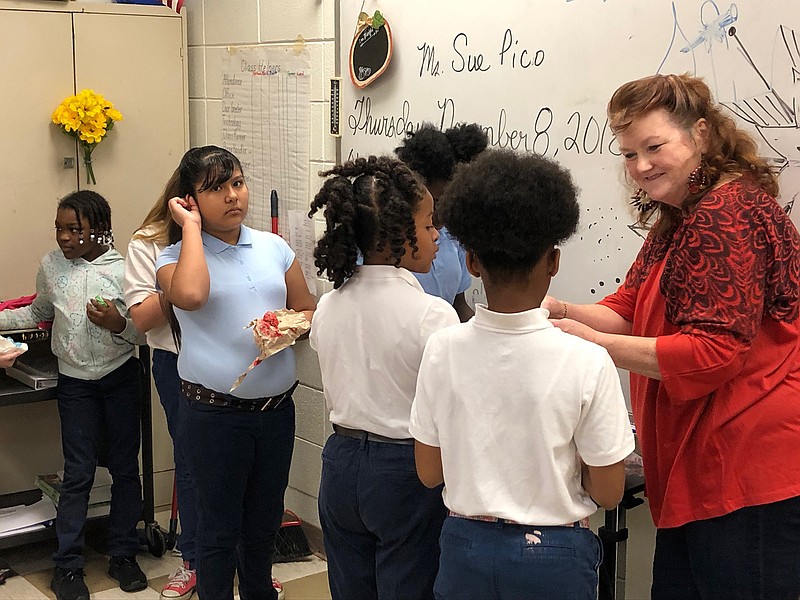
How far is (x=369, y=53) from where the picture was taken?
293cm

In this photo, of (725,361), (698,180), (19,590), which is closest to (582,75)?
(698,180)

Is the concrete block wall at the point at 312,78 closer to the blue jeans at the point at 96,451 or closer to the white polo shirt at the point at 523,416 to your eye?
the blue jeans at the point at 96,451

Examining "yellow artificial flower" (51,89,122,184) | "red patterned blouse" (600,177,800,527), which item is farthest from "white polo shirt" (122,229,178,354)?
"red patterned blouse" (600,177,800,527)

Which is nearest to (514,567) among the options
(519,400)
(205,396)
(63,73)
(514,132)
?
(519,400)

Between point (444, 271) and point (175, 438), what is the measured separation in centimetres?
113

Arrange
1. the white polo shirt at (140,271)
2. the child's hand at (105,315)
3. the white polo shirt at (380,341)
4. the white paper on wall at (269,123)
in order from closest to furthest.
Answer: the white polo shirt at (380,341) → the white polo shirt at (140,271) → the child's hand at (105,315) → the white paper on wall at (269,123)

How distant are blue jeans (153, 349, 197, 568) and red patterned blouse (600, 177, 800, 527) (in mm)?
1690

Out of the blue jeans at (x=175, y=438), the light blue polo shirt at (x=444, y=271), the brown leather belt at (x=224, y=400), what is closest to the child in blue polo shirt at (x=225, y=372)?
the brown leather belt at (x=224, y=400)

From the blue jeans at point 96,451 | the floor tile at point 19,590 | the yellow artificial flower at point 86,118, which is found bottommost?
the floor tile at point 19,590

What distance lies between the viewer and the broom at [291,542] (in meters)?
3.37

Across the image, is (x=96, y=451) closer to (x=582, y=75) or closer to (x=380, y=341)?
(x=380, y=341)

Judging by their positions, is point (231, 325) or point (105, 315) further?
point (105, 315)

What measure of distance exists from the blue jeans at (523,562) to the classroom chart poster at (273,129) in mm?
2004

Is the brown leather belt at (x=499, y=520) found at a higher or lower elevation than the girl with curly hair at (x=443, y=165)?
lower
